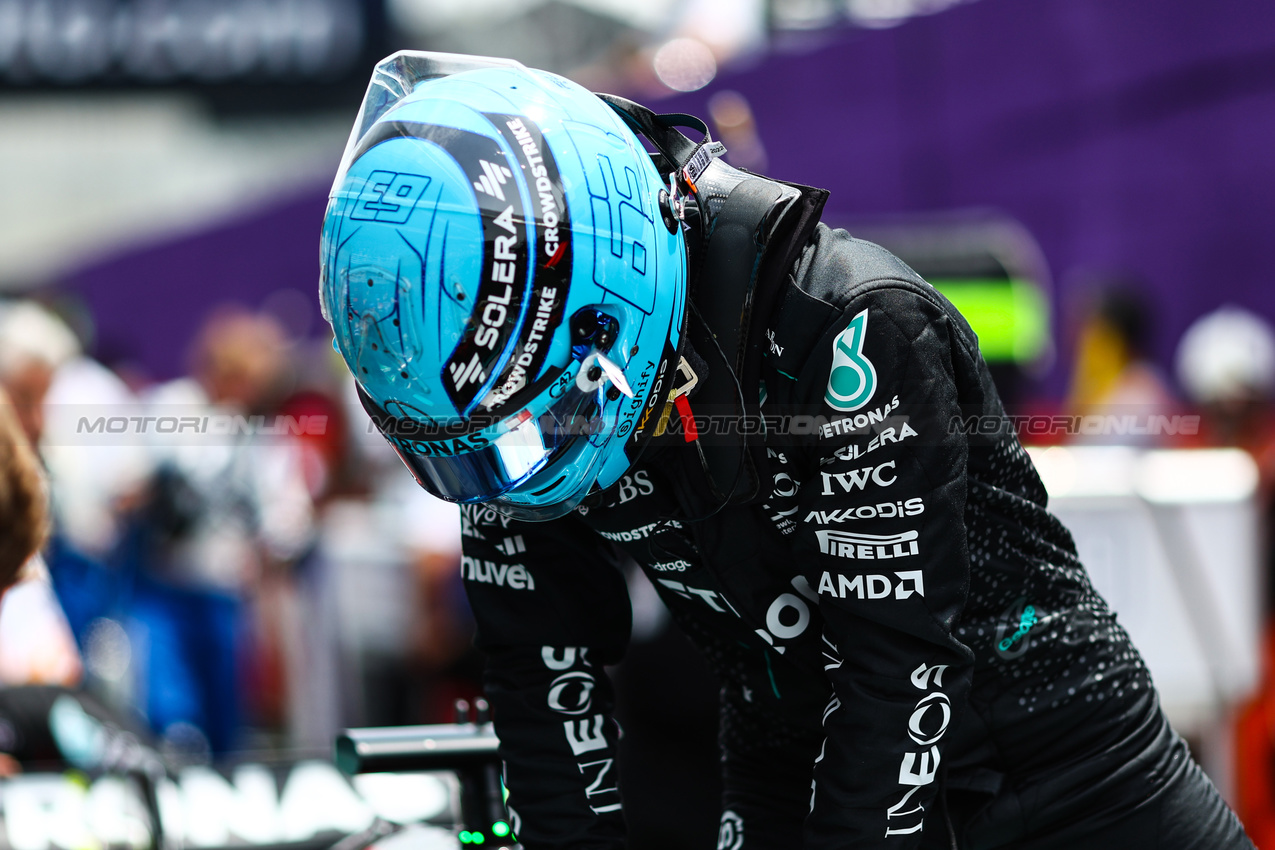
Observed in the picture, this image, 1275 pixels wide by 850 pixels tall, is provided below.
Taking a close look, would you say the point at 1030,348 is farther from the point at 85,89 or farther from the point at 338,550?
the point at 85,89

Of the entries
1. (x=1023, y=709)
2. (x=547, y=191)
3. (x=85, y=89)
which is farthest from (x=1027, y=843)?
(x=85, y=89)

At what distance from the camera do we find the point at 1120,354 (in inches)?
195

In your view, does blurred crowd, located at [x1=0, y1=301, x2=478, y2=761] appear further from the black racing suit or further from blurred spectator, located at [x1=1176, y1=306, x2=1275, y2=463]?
the black racing suit

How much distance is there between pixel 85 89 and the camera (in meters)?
15.4

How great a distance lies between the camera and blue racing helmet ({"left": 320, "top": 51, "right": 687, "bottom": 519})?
50.3 inches

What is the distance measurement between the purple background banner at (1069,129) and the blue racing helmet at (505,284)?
4.52 metres

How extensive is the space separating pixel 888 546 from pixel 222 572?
4890mm

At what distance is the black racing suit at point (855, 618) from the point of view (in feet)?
4.36

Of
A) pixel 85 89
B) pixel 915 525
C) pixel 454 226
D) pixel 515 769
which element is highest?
pixel 85 89

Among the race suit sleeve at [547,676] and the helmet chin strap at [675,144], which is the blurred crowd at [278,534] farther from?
the helmet chin strap at [675,144]

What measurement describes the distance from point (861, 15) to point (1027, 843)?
19.6 feet

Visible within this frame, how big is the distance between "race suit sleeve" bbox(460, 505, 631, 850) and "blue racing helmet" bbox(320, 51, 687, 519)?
0.27 meters

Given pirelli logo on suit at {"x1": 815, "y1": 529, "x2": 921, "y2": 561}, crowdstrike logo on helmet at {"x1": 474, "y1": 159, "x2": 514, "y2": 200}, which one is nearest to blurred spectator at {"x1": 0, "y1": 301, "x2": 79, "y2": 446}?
crowdstrike logo on helmet at {"x1": 474, "y1": 159, "x2": 514, "y2": 200}

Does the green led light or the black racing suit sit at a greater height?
the green led light
